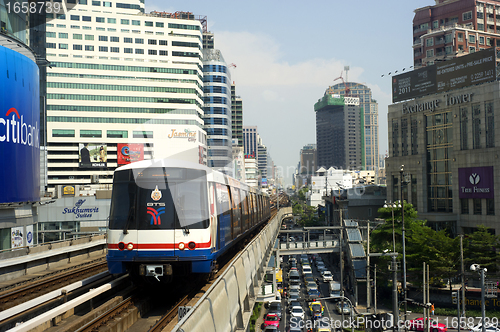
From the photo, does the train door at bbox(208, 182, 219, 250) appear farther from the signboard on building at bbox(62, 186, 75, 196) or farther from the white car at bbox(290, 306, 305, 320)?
the signboard on building at bbox(62, 186, 75, 196)

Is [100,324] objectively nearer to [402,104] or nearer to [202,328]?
[202,328]

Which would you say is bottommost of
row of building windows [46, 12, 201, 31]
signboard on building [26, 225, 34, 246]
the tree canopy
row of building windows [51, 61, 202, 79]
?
the tree canopy

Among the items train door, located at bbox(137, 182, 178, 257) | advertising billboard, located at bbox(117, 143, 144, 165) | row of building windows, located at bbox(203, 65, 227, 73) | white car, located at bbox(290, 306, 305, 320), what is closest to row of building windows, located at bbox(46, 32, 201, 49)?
row of building windows, located at bbox(203, 65, 227, 73)

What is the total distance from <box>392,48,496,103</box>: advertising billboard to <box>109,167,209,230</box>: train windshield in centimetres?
4992

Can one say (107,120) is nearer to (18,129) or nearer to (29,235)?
(29,235)

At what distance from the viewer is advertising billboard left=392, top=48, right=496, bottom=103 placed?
52.9m

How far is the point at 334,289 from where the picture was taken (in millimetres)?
50750

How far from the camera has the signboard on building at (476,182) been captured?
48.7 m

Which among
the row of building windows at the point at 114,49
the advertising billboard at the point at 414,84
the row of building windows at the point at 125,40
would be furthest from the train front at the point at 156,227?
the row of building windows at the point at 125,40

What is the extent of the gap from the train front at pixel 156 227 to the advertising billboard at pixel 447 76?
164ft

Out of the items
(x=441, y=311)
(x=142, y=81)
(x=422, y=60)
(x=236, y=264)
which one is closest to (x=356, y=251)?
(x=441, y=311)

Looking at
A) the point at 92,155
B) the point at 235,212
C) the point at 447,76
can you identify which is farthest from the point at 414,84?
the point at 92,155

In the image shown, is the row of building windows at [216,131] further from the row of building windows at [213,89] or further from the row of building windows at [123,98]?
the row of building windows at [123,98]

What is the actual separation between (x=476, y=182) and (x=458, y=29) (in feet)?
168
